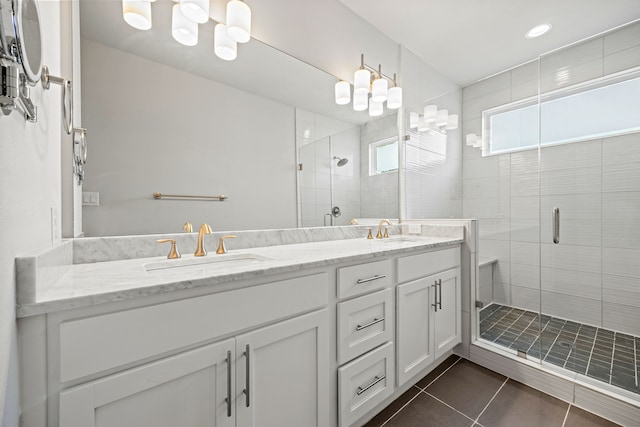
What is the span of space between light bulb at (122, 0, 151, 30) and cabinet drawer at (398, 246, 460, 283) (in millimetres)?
1649

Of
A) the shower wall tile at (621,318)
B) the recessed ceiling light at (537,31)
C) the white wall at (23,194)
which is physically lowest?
the shower wall tile at (621,318)

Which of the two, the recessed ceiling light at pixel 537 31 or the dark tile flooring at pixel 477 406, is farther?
the recessed ceiling light at pixel 537 31

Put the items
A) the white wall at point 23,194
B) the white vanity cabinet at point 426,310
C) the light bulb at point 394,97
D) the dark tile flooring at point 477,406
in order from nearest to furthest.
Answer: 1. the white wall at point 23,194
2. the dark tile flooring at point 477,406
3. the white vanity cabinet at point 426,310
4. the light bulb at point 394,97

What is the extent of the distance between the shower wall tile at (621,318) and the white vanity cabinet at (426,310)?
0.95m

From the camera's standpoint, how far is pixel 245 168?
4.70 feet

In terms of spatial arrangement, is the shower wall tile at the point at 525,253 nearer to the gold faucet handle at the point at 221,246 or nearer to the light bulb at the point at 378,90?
the light bulb at the point at 378,90

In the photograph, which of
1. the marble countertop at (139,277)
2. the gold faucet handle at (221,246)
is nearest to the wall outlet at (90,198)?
the marble countertop at (139,277)

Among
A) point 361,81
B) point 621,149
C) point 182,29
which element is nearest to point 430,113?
point 361,81

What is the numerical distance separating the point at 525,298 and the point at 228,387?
2290 mm

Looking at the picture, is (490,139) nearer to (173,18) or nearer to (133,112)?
(173,18)

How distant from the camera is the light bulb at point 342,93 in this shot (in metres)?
1.95

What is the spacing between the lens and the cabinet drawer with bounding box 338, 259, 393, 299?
1.14 meters

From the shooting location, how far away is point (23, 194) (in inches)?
23.0

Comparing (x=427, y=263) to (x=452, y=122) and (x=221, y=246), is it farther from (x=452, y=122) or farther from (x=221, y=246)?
(x=452, y=122)
